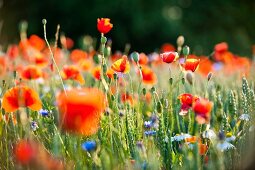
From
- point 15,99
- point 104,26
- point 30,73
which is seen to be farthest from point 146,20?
point 15,99

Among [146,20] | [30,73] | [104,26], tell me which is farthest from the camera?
[146,20]

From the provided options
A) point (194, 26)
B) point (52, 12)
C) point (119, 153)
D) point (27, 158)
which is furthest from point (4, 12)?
point (27, 158)

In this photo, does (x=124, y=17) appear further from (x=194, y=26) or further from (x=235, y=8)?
(x=235, y=8)

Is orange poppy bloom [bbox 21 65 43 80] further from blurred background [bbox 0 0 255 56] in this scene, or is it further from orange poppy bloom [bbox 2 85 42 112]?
blurred background [bbox 0 0 255 56]

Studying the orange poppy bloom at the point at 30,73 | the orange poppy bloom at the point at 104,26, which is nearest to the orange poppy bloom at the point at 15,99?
the orange poppy bloom at the point at 104,26

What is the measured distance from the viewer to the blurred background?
866cm

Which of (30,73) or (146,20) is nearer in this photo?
(30,73)

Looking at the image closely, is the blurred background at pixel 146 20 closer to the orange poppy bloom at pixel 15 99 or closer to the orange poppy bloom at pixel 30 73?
the orange poppy bloom at pixel 30 73

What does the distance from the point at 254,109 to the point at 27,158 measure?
1.03m

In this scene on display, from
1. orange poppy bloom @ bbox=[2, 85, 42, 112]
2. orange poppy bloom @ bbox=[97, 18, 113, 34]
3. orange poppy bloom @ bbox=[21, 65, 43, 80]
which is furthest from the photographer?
orange poppy bloom @ bbox=[21, 65, 43, 80]

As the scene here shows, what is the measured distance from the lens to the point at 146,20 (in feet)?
28.2

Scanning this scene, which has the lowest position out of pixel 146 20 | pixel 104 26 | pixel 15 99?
pixel 15 99

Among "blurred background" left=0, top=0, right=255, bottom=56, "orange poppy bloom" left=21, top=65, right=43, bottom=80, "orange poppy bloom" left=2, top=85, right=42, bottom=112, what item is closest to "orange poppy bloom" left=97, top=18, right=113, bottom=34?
"orange poppy bloom" left=2, top=85, right=42, bottom=112

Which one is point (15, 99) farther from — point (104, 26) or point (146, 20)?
point (146, 20)
